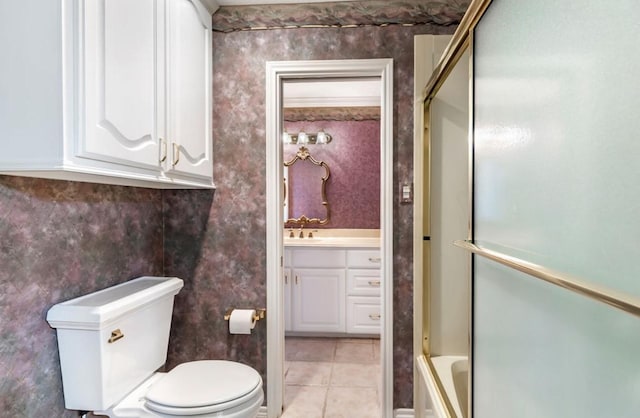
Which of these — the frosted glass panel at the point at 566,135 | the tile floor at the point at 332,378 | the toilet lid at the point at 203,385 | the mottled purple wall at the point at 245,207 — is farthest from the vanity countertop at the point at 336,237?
the frosted glass panel at the point at 566,135

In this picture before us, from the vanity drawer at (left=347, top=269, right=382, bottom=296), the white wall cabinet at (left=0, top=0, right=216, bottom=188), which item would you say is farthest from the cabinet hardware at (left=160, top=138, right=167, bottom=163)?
the vanity drawer at (left=347, top=269, right=382, bottom=296)

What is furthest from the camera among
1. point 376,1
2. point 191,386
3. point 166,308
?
point 376,1

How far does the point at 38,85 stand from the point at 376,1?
5.32 feet

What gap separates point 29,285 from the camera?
1299 mm

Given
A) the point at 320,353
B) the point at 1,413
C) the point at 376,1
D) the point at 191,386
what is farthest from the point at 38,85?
the point at 320,353

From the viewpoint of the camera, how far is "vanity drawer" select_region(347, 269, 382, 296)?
3.16 meters

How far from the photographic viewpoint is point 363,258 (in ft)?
10.4

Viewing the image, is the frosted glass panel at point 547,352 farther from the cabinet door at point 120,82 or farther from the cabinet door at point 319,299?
the cabinet door at point 319,299

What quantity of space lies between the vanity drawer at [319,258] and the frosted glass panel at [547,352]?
218cm

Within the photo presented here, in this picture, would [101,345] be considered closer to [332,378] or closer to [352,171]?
[332,378]

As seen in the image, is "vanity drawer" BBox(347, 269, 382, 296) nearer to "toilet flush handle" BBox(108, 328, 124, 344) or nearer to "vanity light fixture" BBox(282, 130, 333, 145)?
"vanity light fixture" BBox(282, 130, 333, 145)

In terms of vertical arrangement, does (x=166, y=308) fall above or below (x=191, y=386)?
above

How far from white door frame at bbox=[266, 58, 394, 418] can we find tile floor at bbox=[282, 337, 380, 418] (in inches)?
7.8

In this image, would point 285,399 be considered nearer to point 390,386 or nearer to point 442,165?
point 390,386
